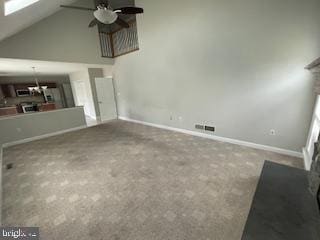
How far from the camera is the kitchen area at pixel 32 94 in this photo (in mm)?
7096

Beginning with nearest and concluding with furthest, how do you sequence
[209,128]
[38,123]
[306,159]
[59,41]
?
[306,159], [209,128], [59,41], [38,123]

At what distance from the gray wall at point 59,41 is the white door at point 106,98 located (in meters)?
0.95

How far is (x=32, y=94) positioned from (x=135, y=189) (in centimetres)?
915

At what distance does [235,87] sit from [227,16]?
1421mm

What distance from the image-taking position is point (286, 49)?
254cm

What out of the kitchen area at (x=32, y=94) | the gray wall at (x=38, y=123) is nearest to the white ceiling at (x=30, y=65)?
the kitchen area at (x=32, y=94)

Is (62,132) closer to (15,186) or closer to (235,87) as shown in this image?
(15,186)

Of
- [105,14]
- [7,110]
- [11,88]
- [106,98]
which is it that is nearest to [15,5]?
[105,14]

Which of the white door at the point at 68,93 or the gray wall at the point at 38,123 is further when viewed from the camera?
the white door at the point at 68,93

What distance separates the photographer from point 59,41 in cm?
441

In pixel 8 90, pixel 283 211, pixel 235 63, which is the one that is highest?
pixel 235 63

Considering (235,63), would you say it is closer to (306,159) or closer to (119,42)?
(306,159)

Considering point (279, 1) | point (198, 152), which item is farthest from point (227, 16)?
point (198, 152)

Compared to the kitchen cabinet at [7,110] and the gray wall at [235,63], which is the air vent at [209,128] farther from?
the kitchen cabinet at [7,110]
